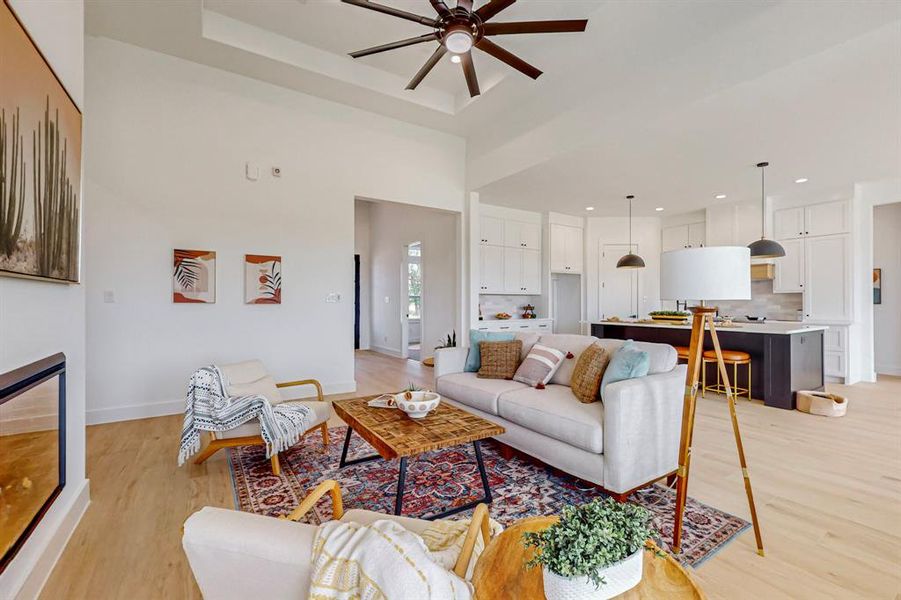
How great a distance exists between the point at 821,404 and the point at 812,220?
10.8 ft

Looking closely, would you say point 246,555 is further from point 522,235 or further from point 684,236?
point 684,236

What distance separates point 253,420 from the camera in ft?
8.79

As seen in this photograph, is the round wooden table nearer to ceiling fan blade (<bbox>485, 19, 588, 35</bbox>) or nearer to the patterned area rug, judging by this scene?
the patterned area rug

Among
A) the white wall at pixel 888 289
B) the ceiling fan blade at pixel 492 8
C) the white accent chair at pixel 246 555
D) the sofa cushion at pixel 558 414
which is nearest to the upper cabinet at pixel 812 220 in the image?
the white wall at pixel 888 289

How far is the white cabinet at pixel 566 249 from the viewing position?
7336 mm

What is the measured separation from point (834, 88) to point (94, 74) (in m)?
6.08

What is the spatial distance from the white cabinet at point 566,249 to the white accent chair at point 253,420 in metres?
5.31

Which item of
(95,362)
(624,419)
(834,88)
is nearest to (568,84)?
(834,88)

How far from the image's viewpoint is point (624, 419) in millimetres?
2160

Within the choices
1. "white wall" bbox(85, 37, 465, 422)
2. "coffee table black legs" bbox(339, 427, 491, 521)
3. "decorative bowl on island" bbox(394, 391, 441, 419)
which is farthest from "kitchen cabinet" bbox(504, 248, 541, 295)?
"coffee table black legs" bbox(339, 427, 491, 521)

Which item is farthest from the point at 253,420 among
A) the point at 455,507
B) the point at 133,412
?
the point at 133,412

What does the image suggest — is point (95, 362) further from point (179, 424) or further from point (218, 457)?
point (218, 457)

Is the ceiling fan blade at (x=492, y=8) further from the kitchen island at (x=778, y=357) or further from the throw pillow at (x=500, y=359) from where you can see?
the kitchen island at (x=778, y=357)

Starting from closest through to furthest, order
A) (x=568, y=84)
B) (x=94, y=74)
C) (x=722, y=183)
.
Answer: (x=94, y=74), (x=568, y=84), (x=722, y=183)
